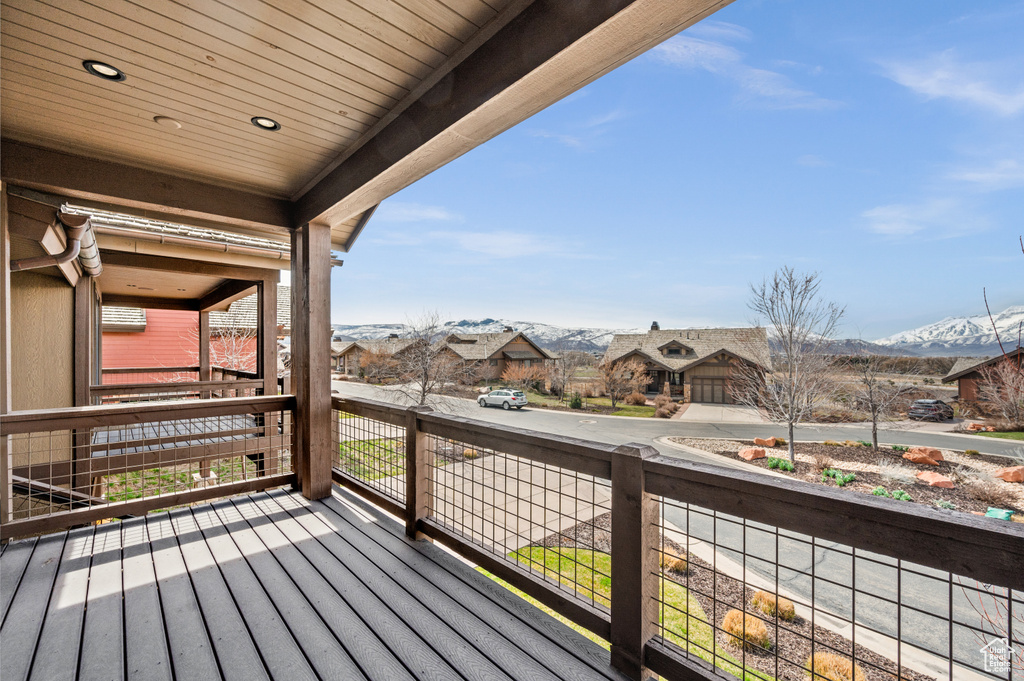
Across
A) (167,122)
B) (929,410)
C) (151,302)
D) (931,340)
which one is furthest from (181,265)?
(931,340)

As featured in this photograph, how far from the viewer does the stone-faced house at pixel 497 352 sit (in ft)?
94.9

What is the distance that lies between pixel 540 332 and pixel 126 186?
46.5 m

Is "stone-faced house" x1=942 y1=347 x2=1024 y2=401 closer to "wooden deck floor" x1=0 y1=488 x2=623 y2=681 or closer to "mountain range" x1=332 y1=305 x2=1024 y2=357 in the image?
"mountain range" x1=332 y1=305 x2=1024 y2=357

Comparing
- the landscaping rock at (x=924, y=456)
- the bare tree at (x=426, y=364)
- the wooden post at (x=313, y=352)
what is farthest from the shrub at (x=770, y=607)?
the bare tree at (x=426, y=364)

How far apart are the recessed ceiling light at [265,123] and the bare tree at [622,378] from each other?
24.3 meters

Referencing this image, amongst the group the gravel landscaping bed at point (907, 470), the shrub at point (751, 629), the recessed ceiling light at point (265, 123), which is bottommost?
the gravel landscaping bed at point (907, 470)

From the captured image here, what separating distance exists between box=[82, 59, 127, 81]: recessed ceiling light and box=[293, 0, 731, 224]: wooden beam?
1.17m

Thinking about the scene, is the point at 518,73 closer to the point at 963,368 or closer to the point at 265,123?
the point at 265,123

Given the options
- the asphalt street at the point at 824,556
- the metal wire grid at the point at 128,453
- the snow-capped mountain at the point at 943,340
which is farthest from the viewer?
the snow-capped mountain at the point at 943,340

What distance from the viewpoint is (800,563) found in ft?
26.5

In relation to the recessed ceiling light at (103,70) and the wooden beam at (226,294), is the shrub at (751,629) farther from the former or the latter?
the wooden beam at (226,294)

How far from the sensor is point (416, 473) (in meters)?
2.79

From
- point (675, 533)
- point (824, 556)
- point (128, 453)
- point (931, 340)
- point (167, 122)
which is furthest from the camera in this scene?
point (931, 340)

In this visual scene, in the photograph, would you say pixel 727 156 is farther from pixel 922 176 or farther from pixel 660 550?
pixel 660 550
